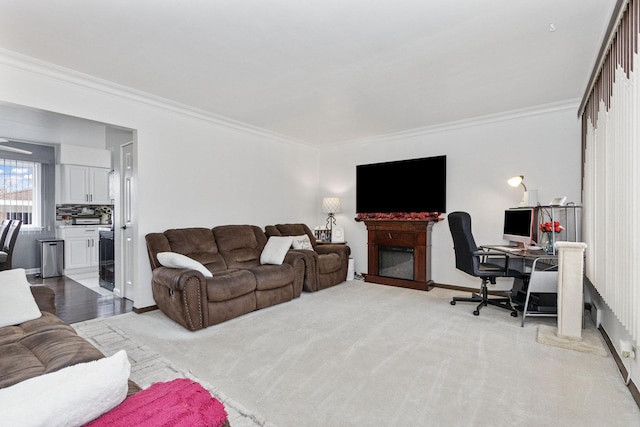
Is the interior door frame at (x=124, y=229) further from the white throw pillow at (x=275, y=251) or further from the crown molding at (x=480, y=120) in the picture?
→ the crown molding at (x=480, y=120)

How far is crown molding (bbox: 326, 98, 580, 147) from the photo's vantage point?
412cm

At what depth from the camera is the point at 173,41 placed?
2.63 m

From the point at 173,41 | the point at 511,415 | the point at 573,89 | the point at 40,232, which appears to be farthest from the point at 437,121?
the point at 40,232

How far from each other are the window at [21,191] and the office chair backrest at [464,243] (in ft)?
23.6

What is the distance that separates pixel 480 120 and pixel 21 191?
7.86m

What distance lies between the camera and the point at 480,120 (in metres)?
4.68

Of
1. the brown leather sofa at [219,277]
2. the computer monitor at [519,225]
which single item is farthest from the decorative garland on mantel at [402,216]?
the brown leather sofa at [219,277]

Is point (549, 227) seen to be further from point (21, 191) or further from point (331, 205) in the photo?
point (21, 191)

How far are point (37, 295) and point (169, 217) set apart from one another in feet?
5.81

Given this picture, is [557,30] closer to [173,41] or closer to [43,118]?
[173,41]


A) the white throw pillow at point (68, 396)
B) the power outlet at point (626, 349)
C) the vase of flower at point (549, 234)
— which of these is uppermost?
the vase of flower at point (549, 234)

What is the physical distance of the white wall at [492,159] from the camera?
4.15 m

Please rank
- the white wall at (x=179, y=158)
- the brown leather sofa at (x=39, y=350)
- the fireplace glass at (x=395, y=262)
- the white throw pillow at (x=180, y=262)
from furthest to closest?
the fireplace glass at (x=395, y=262), the white throw pillow at (x=180, y=262), the white wall at (x=179, y=158), the brown leather sofa at (x=39, y=350)

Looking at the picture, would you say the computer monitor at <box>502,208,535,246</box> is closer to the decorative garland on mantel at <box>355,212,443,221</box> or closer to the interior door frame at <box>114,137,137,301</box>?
the decorative garland on mantel at <box>355,212,443,221</box>
